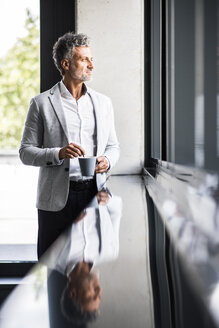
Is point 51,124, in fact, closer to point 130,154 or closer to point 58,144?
point 58,144

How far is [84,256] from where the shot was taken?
47 centimetres

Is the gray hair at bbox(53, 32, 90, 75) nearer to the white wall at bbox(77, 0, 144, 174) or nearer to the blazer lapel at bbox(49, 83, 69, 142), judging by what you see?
the blazer lapel at bbox(49, 83, 69, 142)

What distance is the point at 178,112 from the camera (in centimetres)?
174

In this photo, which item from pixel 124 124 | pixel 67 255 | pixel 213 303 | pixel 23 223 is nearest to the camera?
pixel 213 303

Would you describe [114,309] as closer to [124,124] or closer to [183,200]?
[183,200]

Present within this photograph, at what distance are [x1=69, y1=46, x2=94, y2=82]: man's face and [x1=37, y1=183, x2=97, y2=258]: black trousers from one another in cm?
55

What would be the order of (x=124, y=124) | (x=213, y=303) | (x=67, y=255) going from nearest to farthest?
1. (x=213, y=303)
2. (x=67, y=255)
3. (x=124, y=124)

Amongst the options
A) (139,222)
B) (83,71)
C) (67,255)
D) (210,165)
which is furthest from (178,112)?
(67,255)

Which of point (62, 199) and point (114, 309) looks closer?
point (114, 309)

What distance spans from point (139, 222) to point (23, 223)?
7.05ft

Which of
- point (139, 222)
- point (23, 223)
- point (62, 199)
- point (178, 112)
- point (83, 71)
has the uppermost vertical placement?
point (83, 71)

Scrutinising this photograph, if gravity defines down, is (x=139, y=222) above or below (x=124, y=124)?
below

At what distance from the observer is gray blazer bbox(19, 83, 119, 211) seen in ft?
6.28

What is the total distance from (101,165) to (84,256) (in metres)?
1.32
